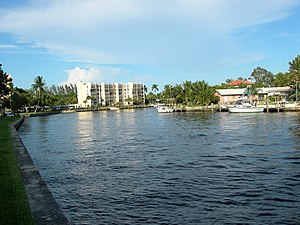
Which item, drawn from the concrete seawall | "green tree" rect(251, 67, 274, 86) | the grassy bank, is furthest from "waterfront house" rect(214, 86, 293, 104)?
the grassy bank

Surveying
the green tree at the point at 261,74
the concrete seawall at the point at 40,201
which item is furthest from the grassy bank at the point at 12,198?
the green tree at the point at 261,74

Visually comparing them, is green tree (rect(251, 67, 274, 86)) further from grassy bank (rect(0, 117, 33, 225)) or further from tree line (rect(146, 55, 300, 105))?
grassy bank (rect(0, 117, 33, 225))

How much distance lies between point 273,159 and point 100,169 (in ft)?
31.2

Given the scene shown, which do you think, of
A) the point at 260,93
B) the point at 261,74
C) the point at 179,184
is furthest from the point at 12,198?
the point at 261,74

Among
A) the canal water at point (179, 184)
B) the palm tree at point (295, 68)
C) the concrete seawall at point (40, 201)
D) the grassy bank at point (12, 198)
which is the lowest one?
the canal water at point (179, 184)

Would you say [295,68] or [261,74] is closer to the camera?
[295,68]

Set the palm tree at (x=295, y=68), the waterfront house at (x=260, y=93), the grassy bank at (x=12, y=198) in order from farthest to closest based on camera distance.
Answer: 1. the waterfront house at (x=260, y=93)
2. the palm tree at (x=295, y=68)
3. the grassy bank at (x=12, y=198)

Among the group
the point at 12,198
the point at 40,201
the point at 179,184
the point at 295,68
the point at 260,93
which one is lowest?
the point at 179,184

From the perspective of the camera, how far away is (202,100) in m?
115

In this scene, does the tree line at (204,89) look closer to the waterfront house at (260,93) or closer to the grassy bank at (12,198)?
the waterfront house at (260,93)

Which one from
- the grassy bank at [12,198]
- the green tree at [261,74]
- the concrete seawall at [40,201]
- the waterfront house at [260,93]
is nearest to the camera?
the grassy bank at [12,198]

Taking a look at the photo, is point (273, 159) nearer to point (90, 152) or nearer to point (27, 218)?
point (90, 152)

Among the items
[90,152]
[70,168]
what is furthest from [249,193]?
[90,152]

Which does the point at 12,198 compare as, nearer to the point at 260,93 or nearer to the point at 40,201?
the point at 40,201
